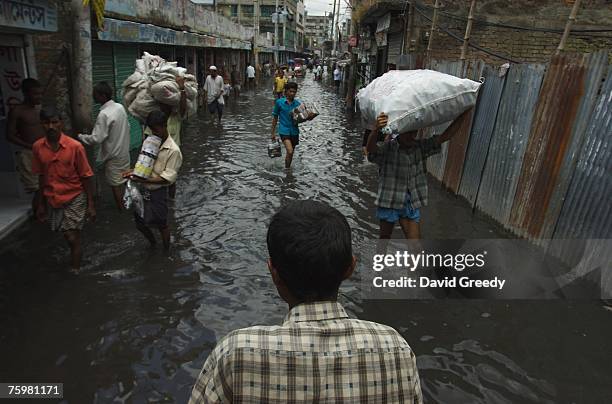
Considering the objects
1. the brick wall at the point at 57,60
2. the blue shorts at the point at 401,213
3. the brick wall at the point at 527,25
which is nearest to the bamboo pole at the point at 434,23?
the brick wall at the point at 527,25

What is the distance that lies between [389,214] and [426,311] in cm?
94

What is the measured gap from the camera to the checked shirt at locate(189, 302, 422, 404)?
1173 mm

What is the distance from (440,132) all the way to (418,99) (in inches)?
181

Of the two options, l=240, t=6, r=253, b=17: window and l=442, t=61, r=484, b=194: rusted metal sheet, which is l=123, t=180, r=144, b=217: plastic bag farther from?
l=240, t=6, r=253, b=17: window

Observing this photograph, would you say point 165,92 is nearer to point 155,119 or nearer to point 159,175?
point 155,119

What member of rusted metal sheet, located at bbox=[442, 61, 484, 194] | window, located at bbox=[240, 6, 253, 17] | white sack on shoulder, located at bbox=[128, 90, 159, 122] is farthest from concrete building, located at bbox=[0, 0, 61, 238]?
window, located at bbox=[240, 6, 253, 17]

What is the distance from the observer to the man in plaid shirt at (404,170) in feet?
13.6

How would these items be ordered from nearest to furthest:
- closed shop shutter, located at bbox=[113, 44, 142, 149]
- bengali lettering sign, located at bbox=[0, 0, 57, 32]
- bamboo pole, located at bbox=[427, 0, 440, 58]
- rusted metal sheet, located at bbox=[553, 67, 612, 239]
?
1. rusted metal sheet, located at bbox=[553, 67, 612, 239]
2. bengali lettering sign, located at bbox=[0, 0, 57, 32]
3. closed shop shutter, located at bbox=[113, 44, 142, 149]
4. bamboo pole, located at bbox=[427, 0, 440, 58]

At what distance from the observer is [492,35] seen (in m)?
11.1

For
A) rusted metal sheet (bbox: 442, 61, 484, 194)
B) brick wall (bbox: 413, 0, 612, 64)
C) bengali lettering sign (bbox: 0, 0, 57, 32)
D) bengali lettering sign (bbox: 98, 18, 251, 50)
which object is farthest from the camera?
brick wall (bbox: 413, 0, 612, 64)

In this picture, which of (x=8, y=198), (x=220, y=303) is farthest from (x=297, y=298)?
(x=8, y=198)

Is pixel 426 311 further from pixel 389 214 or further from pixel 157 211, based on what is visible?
pixel 157 211

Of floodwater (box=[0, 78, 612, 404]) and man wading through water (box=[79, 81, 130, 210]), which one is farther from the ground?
man wading through water (box=[79, 81, 130, 210])

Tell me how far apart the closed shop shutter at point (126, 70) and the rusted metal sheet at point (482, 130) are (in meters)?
6.79
